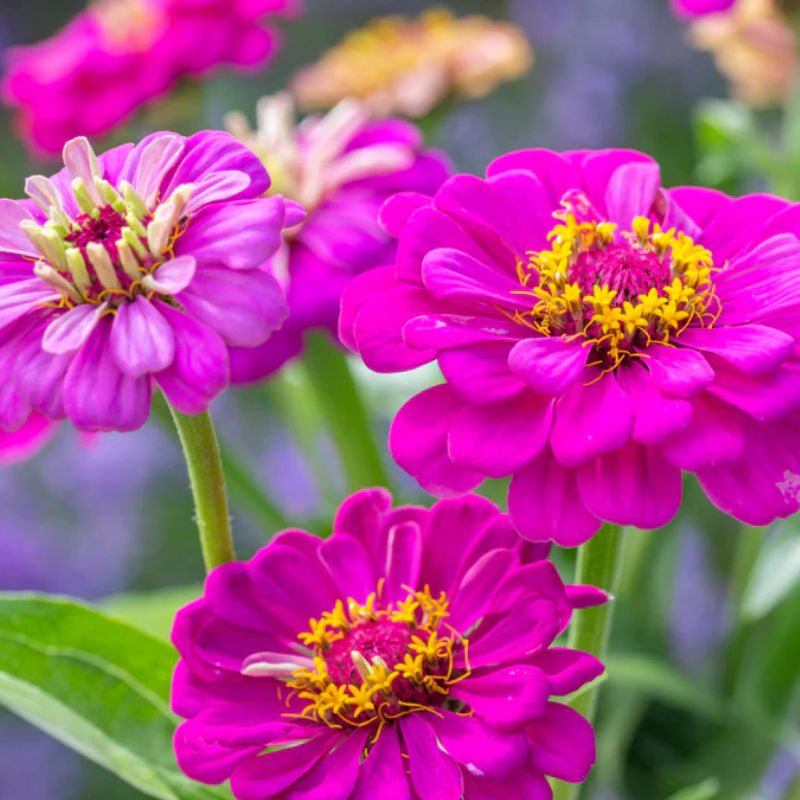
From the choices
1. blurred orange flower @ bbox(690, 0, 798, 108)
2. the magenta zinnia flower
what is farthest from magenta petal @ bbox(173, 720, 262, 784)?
blurred orange flower @ bbox(690, 0, 798, 108)

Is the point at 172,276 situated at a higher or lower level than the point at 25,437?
higher

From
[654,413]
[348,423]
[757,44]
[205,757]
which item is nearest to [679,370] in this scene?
[654,413]

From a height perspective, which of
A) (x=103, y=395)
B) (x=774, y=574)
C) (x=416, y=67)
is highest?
(x=103, y=395)

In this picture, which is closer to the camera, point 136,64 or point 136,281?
point 136,281

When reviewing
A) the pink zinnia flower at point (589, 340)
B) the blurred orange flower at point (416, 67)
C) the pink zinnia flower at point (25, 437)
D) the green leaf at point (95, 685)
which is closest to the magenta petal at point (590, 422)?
the pink zinnia flower at point (589, 340)

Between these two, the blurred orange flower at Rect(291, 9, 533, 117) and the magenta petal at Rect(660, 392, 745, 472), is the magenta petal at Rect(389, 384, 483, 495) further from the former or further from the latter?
the blurred orange flower at Rect(291, 9, 533, 117)

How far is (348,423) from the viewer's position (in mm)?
438

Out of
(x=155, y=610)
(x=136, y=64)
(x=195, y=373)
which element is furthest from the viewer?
(x=136, y=64)

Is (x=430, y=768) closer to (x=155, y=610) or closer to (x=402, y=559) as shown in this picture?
(x=402, y=559)

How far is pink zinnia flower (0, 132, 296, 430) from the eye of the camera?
0.72ft

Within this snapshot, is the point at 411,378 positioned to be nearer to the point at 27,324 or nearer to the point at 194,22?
the point at 194,22

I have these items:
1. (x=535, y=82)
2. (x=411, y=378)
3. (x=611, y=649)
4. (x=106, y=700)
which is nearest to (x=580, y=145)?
(x=535, y=82)

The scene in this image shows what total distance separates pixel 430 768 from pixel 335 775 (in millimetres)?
18

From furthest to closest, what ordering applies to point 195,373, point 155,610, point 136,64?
1. point 136,64
2. point 155,610
3. point 195,373
